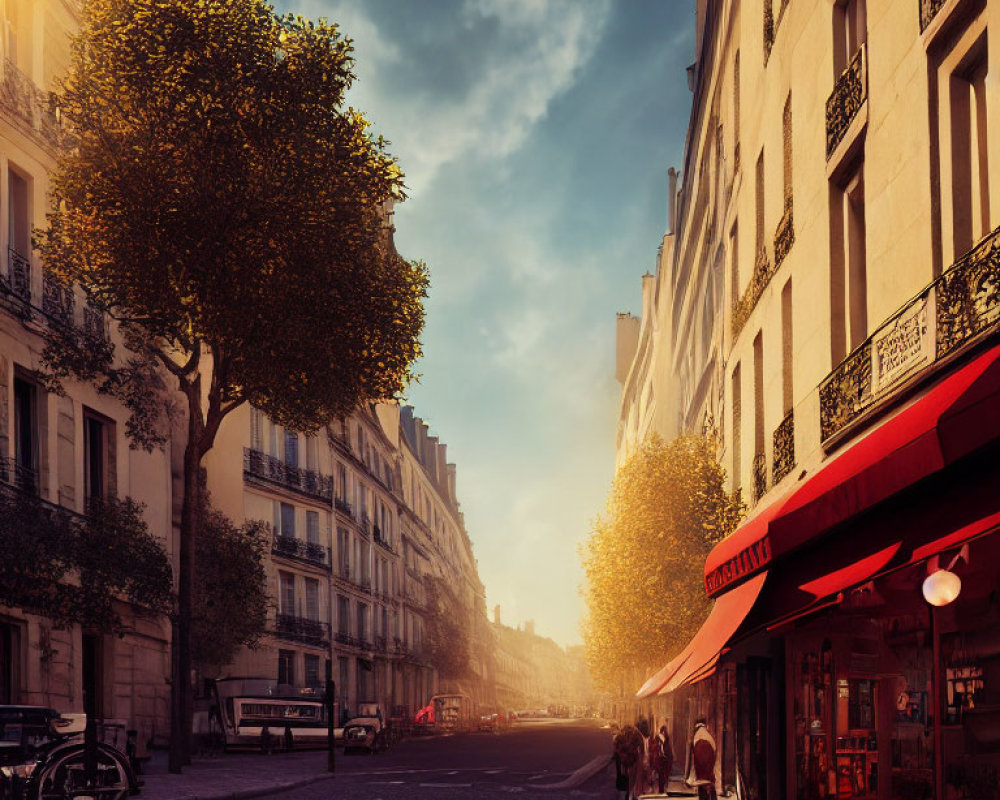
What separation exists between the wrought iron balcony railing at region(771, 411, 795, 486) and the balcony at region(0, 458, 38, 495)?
15.8 m

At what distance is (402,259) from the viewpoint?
30000mm

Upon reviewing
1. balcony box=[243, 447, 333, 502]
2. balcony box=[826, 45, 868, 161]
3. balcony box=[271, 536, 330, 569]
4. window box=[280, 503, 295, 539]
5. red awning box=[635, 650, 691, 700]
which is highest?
balcony box=[826, 45, 868, 161]

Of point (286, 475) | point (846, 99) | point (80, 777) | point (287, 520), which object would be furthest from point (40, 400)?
point (287, 520)

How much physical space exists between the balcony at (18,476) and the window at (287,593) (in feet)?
101

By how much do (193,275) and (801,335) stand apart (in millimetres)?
15091

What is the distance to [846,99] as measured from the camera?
44.8 feet

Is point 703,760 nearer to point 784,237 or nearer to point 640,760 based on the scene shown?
point 640,760

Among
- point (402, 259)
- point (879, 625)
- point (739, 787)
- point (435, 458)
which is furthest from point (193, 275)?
point (435, 458)

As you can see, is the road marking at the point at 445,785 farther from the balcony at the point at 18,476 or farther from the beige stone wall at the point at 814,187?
the balcony at the point at 18,476

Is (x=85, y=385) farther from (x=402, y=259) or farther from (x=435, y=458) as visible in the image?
(x=435, y=458)

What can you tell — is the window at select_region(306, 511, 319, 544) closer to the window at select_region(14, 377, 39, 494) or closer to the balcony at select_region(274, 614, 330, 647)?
the balcony at select_region(274, 614, 330, 647)

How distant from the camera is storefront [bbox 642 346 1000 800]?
772 cm

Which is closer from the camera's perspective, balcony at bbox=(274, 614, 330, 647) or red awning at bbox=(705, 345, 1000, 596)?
red awning at bbox=(705, 345, 1000, 596)

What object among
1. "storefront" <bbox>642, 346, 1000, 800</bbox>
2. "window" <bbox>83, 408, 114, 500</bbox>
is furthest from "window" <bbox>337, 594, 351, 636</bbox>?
"storefront" <bbox>642, 346, 1000, 800</bbox>
